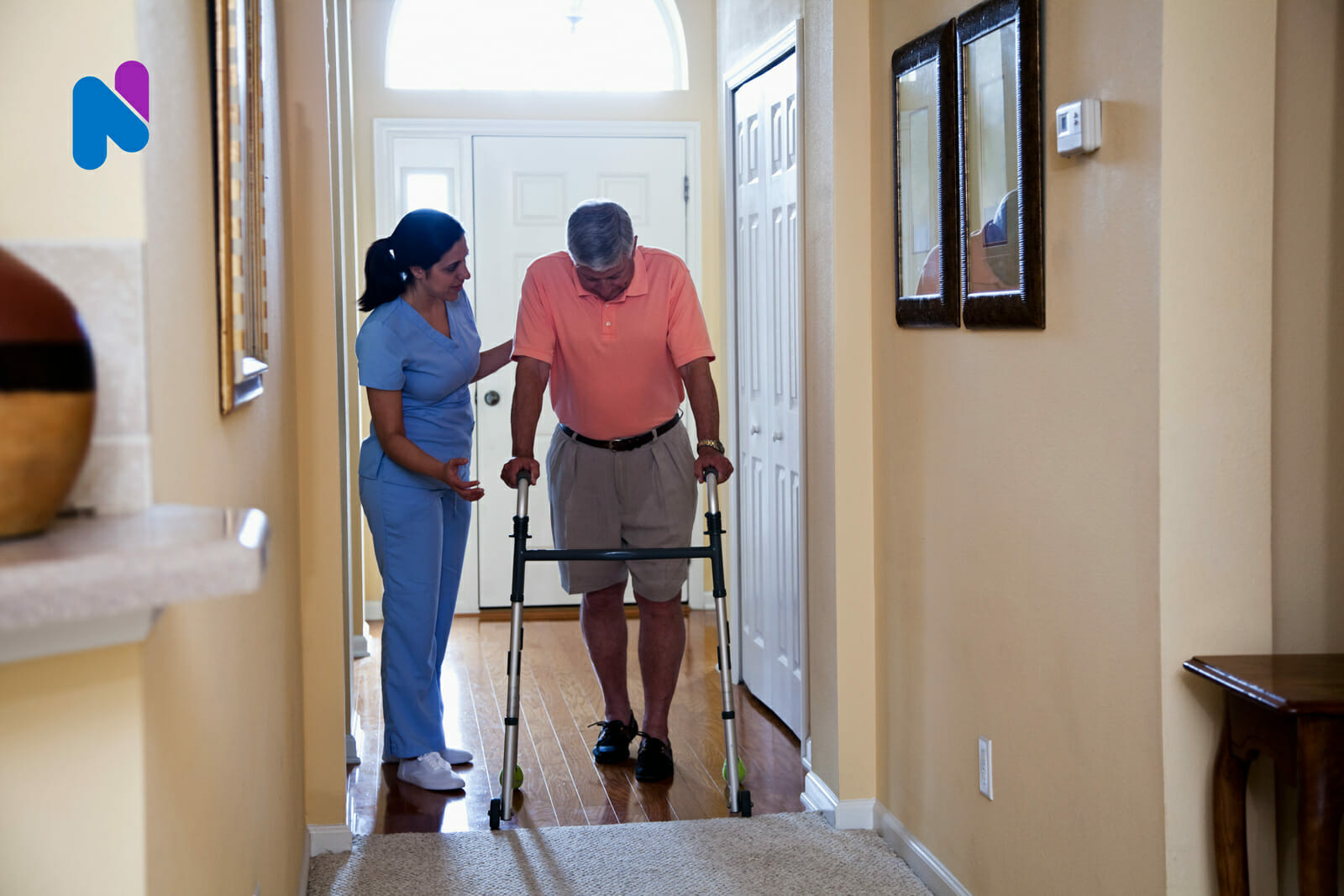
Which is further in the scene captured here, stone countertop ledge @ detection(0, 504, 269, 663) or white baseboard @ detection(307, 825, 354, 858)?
white baseboard @ detection(307, 825, 354, 858)

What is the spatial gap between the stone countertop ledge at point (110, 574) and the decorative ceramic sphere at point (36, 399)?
0.03 meters

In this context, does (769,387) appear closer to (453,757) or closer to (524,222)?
(453,757)

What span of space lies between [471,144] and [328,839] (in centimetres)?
341

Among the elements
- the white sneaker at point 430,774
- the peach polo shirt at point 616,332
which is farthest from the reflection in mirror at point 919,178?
the white sneaker at point 430,774

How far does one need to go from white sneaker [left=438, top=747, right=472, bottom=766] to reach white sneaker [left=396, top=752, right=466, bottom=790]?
0.12m

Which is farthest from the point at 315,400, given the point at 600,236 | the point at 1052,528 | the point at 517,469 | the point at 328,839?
the point at 1052,528

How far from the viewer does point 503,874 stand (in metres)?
2.89

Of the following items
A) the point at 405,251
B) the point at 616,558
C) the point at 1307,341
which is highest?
the point at 405,251

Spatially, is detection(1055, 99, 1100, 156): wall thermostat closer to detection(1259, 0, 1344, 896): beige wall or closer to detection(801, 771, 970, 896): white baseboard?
→ detection(1259, 0, 1344, 896): beige wall

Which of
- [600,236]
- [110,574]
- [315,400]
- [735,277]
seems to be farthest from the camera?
[735,277]

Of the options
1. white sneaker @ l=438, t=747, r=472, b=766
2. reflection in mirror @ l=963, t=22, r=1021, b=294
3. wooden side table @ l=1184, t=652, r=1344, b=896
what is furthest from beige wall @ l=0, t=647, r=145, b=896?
white sneaker @ l=438, t=747, r=472, b=766

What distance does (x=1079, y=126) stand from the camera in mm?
2006

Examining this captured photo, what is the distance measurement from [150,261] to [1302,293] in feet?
5.45

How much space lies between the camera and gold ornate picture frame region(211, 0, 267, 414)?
5.16 ft
